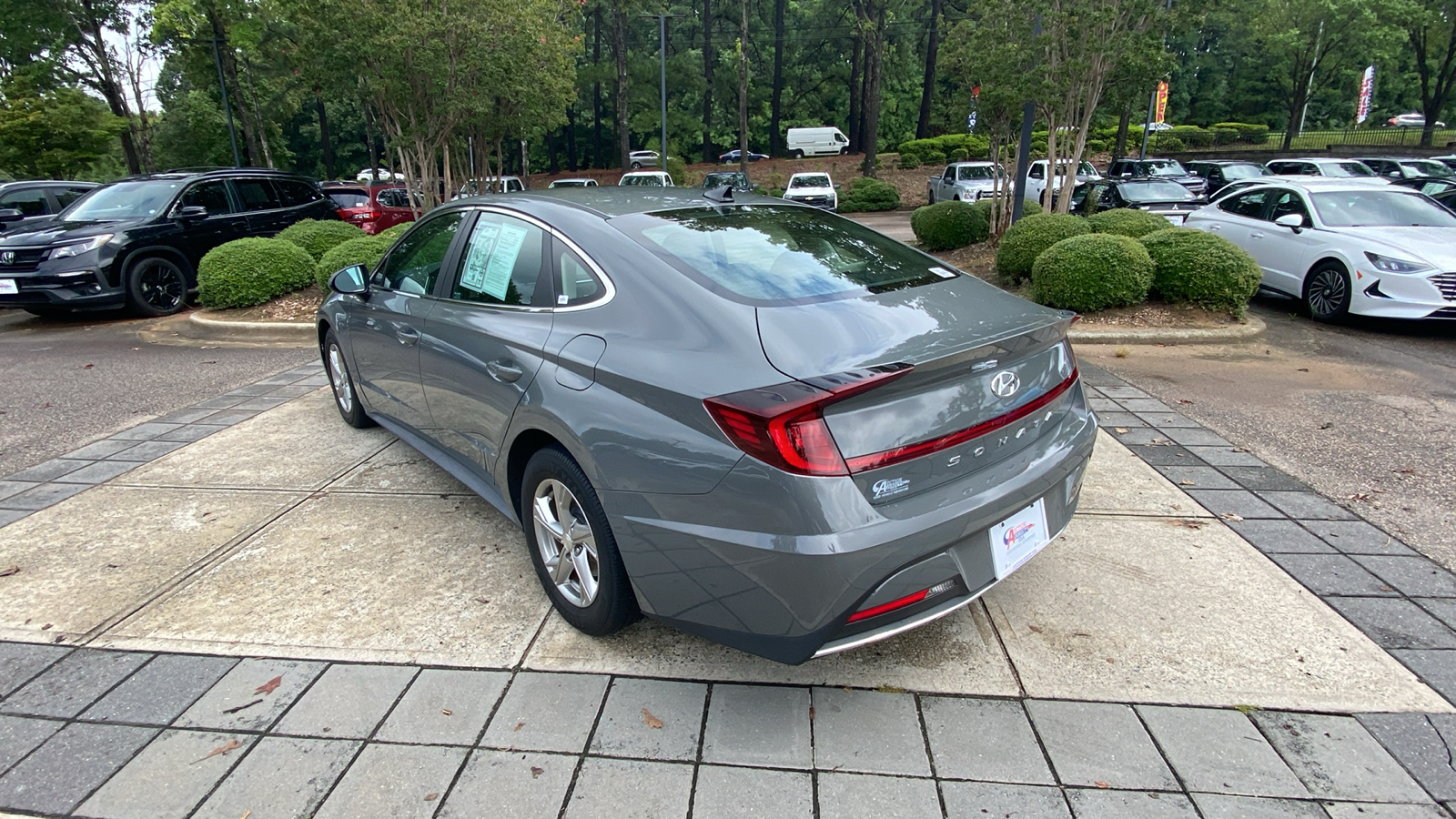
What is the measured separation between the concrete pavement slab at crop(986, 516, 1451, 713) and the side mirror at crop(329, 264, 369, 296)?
3.57 meters

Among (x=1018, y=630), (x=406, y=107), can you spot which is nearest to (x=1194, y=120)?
(x=406, y=107)

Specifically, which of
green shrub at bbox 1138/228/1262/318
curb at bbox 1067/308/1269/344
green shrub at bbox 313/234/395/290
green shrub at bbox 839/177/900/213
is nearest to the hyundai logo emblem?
curb at bbox 1067/308/1269/344

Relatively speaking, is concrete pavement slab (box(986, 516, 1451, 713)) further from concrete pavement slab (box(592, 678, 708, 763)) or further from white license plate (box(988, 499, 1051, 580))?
concrete pavement slab (box(592, 678, 708, 763))

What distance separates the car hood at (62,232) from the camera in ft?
29.8

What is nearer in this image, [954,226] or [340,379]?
[340,379]

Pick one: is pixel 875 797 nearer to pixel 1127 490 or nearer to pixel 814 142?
pixel 1127 490

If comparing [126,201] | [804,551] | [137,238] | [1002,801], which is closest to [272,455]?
[804,551]

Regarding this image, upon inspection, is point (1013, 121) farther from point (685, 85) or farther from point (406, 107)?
point (685, 85)

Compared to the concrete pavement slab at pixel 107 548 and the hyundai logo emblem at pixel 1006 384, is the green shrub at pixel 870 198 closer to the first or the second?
the concrete pavement slab at pixel 107 548

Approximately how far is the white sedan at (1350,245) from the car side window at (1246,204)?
1 centimetres

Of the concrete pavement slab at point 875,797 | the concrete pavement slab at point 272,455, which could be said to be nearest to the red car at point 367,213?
the concrete pavement slab at point 272,455

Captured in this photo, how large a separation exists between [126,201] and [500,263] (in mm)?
9635

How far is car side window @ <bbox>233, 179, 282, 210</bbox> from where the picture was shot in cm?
1087

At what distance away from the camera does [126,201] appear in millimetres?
9938
